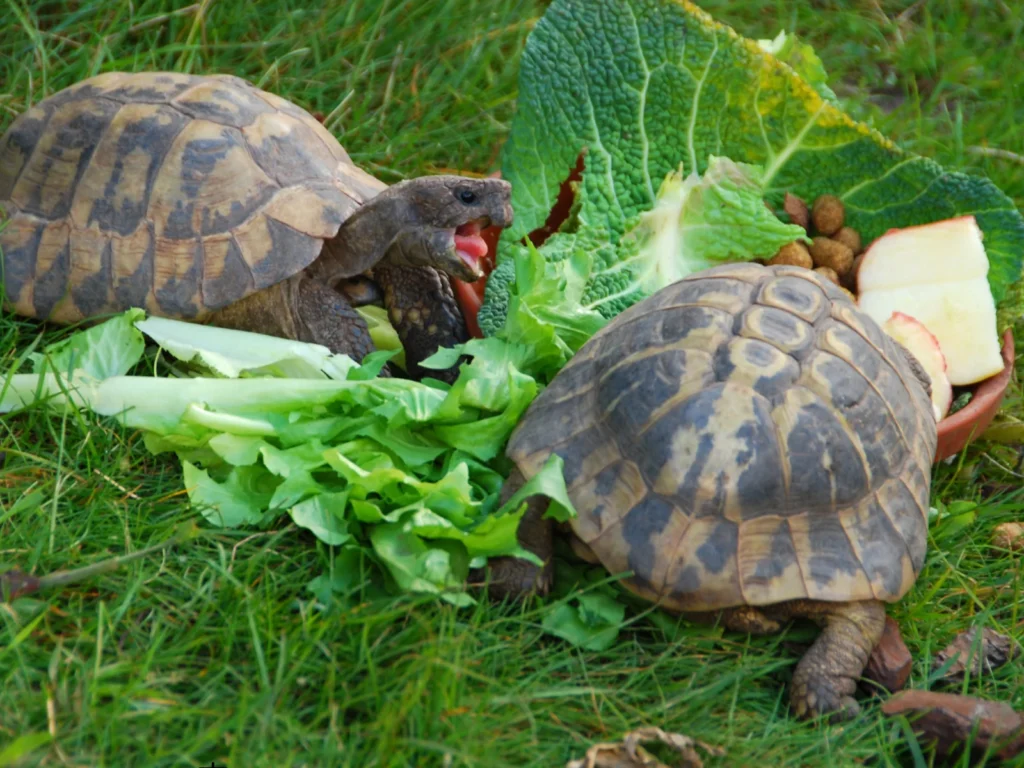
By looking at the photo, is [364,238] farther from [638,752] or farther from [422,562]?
[638,752]

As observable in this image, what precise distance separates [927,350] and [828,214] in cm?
58

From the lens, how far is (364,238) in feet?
10.1

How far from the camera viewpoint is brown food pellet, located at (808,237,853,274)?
338 centimetres

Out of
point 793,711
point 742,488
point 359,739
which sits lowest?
point 793,711

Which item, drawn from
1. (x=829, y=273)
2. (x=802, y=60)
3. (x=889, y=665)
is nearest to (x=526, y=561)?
(x=889, y=665)

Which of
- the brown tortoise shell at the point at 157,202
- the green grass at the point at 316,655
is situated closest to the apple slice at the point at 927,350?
the green grass at the point at 316,655

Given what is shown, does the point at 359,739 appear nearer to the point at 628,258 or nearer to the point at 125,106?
the point at 628,258

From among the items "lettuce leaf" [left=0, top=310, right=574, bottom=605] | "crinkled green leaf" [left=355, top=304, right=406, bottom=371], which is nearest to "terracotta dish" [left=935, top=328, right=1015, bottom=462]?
"lettuce leaf" [left=0, top=310, right=574, bottom=605]

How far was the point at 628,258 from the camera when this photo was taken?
3.23 m

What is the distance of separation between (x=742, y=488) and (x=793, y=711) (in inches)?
19.1

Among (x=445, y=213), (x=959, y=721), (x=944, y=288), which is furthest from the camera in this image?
(x=944, y=288)

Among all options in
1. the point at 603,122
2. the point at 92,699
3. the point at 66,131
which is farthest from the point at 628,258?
the point at 92,699

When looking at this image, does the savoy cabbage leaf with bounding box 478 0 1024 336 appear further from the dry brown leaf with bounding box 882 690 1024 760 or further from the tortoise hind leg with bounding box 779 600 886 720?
the dry brown leaf with bounding box 882 690 1024 760

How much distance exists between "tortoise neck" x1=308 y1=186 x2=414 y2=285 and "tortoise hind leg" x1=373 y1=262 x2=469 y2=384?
0.09 meters
